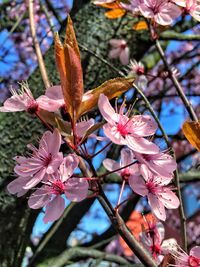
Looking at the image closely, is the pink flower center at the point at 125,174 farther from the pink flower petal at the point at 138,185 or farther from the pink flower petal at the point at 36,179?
the pink flower petal at the point at 36,179

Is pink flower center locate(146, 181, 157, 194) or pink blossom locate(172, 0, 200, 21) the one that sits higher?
pink blossom locate(172, 0, 200, 21)

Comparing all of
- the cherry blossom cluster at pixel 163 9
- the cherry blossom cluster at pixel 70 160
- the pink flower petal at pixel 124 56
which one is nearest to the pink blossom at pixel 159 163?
the cherry blossom cluster at pixel 70 160

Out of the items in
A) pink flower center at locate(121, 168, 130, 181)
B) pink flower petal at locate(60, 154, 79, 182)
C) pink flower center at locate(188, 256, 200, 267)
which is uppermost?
pink flower petal at locate(60, 154, 79, 182)

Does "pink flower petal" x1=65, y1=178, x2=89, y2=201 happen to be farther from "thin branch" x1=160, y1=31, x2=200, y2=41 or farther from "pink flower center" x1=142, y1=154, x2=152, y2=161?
"thin branch" x1=160, y1=31, x2=200, y2=41

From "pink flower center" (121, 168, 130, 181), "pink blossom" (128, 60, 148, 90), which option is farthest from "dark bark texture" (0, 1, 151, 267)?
"pink flower center" (121, 168, 130, 181)

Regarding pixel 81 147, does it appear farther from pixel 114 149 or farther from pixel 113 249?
pixel 113 249

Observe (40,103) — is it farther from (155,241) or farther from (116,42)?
(116,42)

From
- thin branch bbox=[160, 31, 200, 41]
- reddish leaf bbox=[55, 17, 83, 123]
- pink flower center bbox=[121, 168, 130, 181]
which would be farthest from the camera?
thin branch bbox=[160, 31, 200, 41]
